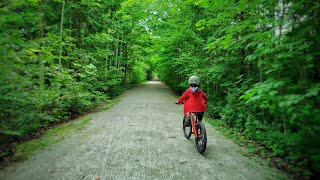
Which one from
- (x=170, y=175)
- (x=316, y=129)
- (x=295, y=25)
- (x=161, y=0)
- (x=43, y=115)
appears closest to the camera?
(x=316, y=129)

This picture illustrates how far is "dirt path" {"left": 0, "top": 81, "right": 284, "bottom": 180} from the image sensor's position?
11.2ft

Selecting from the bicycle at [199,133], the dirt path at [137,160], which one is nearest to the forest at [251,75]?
the dirt path at [137,160]

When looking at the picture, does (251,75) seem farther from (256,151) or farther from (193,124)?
(193,124)

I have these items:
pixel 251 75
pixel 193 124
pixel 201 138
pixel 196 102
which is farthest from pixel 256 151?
pixel 251 75

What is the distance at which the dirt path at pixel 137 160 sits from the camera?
11.2ft

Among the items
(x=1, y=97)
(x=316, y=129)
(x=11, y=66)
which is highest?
(x=11, y=66)

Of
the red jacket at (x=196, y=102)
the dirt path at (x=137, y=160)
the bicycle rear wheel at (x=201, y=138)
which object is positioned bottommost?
the dirt path at (x=137, y=160)

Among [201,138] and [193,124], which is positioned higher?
[193,124]

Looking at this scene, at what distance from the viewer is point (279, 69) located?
11.4 feet

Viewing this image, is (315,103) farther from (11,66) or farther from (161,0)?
(161,0)

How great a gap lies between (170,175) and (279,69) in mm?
2896

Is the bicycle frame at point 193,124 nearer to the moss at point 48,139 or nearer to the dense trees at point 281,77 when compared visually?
the dense trees at point 281,77

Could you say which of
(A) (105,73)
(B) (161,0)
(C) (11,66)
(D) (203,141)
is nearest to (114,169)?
(D) (203,141)

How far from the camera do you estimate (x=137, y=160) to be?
→ 402 centimetres
